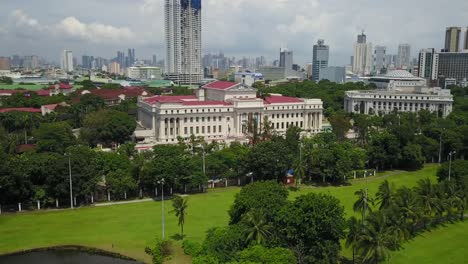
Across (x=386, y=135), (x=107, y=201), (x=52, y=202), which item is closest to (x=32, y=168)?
(x=52, y=202)

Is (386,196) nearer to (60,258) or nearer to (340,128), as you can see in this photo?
(60,258)

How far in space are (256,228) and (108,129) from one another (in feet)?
186

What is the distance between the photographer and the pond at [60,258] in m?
36.3

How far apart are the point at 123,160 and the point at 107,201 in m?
5.99

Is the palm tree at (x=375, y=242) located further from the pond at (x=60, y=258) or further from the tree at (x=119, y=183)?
the tree at (x=119, y=183)

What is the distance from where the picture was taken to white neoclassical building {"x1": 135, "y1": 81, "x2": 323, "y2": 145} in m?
88.1

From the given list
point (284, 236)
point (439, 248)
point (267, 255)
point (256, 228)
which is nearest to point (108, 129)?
point (256, 228)

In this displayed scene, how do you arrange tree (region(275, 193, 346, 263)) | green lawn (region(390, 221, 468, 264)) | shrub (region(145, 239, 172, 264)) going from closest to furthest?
tree (region(275, 193, 346, 263)) < green lawn (region(390, 221, 468, 264)) < shrub (region(145, 239, 172, 264))

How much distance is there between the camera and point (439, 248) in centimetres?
3794

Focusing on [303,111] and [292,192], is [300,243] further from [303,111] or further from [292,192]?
[303,111]

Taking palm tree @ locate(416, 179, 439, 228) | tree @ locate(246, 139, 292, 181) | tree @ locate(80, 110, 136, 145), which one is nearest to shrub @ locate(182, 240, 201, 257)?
palm tree @ locate(416, 179, 439, 228)

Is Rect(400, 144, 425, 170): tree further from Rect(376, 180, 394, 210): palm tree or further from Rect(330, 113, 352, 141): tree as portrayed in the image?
Rect(376, 180, 394, 210): palm tree

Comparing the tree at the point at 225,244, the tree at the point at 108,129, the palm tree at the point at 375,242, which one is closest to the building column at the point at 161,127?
the tree at the point at 108,129

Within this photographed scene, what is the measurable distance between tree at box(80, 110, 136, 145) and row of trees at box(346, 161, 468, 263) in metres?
52.0
